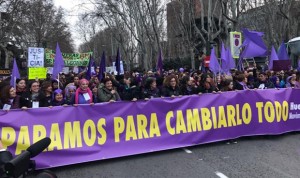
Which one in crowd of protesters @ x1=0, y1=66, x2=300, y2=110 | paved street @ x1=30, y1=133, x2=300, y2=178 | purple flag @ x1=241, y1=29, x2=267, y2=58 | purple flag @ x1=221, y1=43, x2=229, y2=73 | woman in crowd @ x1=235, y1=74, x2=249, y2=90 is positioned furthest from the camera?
purple flag @ x1=221, y1=43, x2=229, y2=73

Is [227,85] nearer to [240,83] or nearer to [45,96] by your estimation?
[240,83]

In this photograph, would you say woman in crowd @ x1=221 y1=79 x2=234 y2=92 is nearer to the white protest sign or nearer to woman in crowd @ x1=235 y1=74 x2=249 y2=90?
woman in crowd @ x1=235 y1=74 x2=249 y2=90

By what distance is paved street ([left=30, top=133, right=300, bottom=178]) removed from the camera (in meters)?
5.79

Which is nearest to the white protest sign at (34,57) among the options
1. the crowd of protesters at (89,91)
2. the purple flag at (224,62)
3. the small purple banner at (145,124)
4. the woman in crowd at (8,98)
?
the crowd of protesters at (89,91)

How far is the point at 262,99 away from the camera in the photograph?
8414mm

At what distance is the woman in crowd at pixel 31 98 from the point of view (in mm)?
7027

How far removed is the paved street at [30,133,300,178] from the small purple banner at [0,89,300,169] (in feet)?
0.64

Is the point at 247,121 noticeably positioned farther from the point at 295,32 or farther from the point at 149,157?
the point at 295,32

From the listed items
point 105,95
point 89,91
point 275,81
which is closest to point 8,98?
point 89,91

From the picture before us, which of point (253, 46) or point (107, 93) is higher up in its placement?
point (253, 46)

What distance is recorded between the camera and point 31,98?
24.6ft

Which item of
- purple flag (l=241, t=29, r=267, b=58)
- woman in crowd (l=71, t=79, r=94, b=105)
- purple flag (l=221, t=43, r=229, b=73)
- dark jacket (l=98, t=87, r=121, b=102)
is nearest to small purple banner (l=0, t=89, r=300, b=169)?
woman in crowd (l=71, t=79, r=94, b=105)

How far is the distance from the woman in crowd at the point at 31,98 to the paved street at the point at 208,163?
1.42m

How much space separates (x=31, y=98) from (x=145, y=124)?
2.36m
